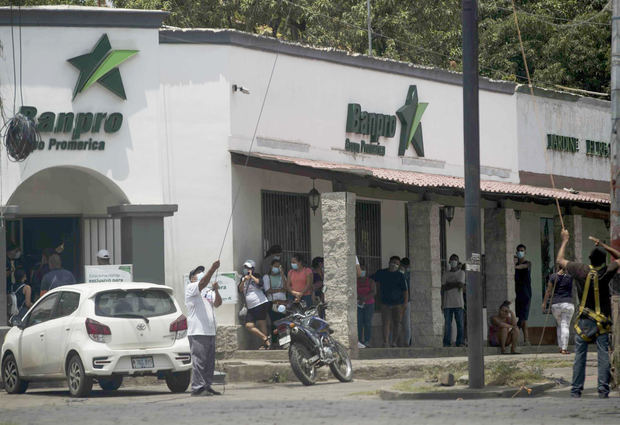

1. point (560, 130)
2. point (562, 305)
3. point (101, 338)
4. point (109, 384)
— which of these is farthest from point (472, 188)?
point (560, 130)

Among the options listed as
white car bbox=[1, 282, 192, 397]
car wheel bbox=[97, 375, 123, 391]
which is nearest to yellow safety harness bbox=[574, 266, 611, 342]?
white car bbox=[1, 282, 192, 397]

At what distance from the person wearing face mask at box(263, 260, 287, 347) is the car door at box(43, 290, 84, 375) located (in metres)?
5.61

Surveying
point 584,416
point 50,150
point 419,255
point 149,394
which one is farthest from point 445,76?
point 584,416

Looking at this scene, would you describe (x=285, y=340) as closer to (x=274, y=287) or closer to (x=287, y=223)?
(x=274, y=287)

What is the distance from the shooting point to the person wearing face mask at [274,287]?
22.7 m

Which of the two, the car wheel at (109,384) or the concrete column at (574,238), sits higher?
the concrete column at (574,238)

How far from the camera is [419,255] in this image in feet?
81.6

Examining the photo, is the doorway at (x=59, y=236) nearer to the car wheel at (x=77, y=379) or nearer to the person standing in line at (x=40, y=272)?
the person standing in line at (x=40, y=272)

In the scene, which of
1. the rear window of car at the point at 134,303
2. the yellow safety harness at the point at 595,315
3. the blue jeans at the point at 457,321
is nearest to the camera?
the yellow safety harness at the point at 595,315

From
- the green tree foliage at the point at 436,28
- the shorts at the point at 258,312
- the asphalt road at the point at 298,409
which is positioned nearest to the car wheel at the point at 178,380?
the asphalt road at the point at 298,409

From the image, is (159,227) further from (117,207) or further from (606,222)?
(606,222)

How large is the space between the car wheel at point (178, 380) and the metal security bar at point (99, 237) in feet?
18.0

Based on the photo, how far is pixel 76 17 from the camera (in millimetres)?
21703

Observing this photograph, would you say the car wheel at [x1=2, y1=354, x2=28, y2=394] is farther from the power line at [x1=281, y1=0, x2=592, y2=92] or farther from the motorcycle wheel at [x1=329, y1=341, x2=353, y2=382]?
the power line at [x1=281, y1=0, x2=592, y2=92]
